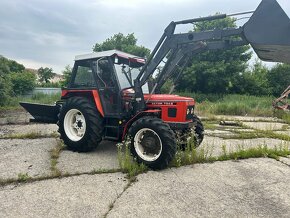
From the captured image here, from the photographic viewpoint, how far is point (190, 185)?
14.4 ft

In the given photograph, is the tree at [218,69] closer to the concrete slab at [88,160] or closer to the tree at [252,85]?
the tree at [252,85]

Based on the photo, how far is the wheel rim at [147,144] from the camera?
5078 mm

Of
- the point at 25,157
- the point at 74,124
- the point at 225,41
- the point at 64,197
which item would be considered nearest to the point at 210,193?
the point at 64,197

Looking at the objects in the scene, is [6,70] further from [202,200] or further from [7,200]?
[202,200]

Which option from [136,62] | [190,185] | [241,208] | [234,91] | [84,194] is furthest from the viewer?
[234,91]

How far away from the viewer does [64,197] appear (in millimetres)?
3902

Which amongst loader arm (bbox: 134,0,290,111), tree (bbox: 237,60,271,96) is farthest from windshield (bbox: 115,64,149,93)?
tree (bbox: 237,60,271,96)

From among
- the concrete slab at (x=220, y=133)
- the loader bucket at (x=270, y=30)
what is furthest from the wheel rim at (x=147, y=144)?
the concrete slab at (x=220, y=133)

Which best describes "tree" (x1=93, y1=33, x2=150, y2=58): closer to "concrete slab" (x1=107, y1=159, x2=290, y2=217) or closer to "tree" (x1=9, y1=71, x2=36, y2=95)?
"tree" (x1=9, y1=71, x2=36, y2=95)

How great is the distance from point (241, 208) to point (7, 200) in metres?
3.16

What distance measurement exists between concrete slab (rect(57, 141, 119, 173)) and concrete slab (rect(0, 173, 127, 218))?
432 millimetres

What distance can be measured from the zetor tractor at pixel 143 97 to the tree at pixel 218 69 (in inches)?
700

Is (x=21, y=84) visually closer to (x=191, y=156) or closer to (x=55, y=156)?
(x=55, y=156)

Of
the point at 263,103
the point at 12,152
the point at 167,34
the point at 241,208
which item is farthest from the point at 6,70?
the point at 241,208
